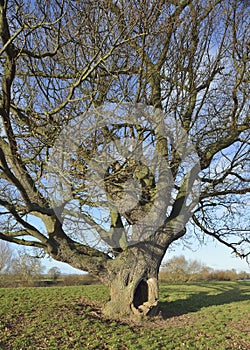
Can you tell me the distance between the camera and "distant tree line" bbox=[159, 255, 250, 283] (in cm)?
2077

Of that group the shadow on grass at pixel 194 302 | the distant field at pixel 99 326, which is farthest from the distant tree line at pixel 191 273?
the distant field at pixel 99 326

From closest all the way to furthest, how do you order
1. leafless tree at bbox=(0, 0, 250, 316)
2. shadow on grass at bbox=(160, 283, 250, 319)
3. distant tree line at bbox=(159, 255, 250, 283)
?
leafless tree at bbox=(0, 0, 250, 316), shadow on grass at bbox=(160, 283, 250, 319), distant tree line at bbox=(159, 255, 250, 283)

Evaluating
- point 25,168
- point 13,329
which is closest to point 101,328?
point 13,329

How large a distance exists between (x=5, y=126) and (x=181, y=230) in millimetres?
4891

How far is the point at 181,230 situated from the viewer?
318 inches

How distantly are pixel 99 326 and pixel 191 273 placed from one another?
1674 centimetres

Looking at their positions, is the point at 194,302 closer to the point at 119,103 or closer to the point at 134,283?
the point at 134,283

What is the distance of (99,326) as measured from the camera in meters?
6.61

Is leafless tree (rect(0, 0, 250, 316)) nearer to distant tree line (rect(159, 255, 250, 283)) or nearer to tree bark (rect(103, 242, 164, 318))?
→ tree bark (rect(103, 242, 164, 318))

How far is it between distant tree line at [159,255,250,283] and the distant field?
11.1 m

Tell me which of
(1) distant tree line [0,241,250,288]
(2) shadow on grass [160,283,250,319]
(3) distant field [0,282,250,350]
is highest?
(1) distant tree line [0,241,250,288]

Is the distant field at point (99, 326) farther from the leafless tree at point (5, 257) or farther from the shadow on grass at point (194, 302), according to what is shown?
the leafless tree at point (5, 257)

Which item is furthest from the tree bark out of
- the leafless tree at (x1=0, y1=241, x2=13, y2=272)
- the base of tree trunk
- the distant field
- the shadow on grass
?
the leafless tree at (x1=0, y1=241, x2=13, y2=272)

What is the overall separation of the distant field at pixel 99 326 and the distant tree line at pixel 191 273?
1107cm
